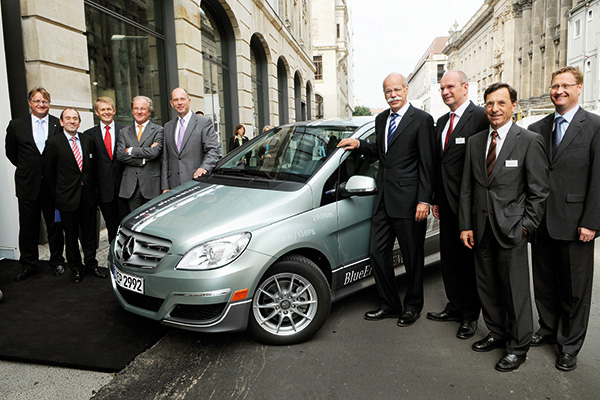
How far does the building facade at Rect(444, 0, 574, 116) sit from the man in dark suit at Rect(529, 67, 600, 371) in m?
41.4

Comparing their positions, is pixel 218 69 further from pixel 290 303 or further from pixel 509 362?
pixel 509 362

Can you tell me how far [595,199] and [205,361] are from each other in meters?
2.95

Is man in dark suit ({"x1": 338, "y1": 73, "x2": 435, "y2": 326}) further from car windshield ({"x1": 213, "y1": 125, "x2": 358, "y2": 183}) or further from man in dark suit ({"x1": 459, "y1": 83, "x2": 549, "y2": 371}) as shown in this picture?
man in dark suit ({"x1": 459, "y1": 83, "x2": 549, "y2": 371})

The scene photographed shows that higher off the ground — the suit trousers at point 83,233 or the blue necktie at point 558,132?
the blue necktie at point 558,132

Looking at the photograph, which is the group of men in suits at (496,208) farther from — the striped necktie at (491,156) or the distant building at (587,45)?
the distant building at (587,45)

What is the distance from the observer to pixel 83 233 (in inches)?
209

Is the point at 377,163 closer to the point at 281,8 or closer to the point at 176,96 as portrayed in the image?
the point at 176,96

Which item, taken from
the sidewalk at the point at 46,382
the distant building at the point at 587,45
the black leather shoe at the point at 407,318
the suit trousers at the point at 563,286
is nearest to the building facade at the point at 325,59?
the distant building at the point at 587,45

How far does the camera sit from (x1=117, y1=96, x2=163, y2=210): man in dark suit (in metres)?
5.25

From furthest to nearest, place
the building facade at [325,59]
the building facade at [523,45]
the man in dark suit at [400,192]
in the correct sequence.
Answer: the building facade at [325,59] < the building facade at [523,45] < the man in dark suit at [400,192]

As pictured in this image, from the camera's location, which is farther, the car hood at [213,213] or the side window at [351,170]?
the side window at [351,170]

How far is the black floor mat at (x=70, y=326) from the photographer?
346cm

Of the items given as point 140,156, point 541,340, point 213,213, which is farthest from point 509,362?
point 140,156

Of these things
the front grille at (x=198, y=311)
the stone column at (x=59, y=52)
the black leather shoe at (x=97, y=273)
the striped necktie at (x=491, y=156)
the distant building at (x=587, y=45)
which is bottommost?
the black leather shoe at (x=97, y=273)
